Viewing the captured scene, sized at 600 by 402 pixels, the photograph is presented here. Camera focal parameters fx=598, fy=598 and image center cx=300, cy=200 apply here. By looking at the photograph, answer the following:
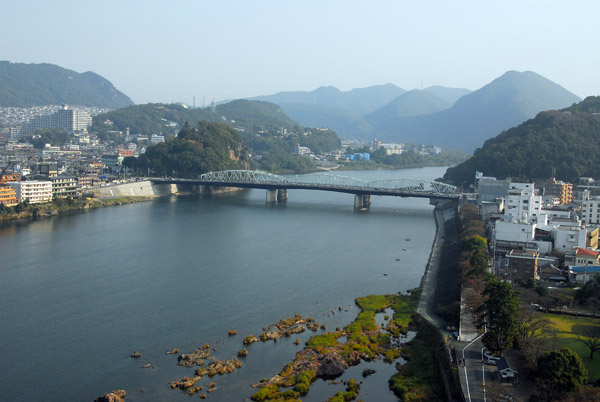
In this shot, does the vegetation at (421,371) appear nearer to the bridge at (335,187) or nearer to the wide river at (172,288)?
the wide river at (172,288)

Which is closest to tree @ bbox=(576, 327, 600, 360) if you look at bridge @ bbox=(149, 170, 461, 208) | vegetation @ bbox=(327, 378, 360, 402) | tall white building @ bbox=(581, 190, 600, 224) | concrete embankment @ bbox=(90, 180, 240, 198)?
vegetation @ bbox=(327, 378, 360, 402)

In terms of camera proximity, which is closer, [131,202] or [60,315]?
[60,315]

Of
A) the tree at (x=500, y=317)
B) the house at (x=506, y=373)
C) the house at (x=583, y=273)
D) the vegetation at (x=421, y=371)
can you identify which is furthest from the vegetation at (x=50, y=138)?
the house at (x=506, y=373)

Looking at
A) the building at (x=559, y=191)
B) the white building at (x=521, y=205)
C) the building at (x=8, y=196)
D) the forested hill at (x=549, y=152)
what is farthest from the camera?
the forested hill at (x=549, y=152)

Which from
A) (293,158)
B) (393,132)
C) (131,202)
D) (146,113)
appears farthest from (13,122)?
(393,132)

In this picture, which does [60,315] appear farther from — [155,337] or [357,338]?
[357,338]

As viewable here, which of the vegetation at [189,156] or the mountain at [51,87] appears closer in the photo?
the vegetation at [189,156]

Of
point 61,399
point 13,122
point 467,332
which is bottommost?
point 61,399
